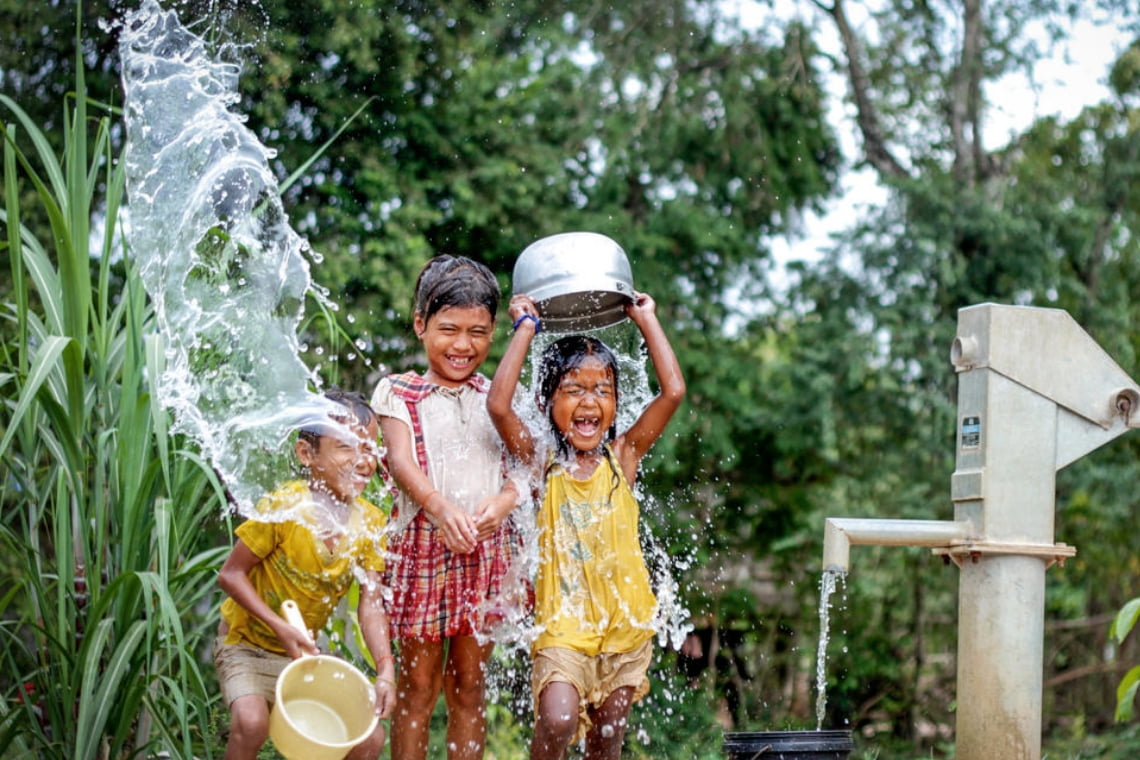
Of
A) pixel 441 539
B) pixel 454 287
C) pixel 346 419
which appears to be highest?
pixel 454 287

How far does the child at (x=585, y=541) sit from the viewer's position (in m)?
3.46

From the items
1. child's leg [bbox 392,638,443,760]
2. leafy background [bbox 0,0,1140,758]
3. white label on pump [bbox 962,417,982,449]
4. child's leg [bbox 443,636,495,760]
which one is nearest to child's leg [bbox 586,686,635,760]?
child's leg [bbox 443,636,495,760]

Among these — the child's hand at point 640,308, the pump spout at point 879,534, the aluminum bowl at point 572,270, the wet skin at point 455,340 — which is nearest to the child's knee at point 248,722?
the wet skin at point 455,340

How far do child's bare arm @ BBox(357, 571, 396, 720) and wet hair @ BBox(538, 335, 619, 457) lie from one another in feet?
2.10

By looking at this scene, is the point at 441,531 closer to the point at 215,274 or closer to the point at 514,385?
the point at 514,385

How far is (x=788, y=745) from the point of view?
11.0 feet

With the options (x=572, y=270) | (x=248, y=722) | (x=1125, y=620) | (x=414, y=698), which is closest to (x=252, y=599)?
(x=248, y=722)

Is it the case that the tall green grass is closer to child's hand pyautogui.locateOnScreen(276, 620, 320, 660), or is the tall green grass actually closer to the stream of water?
the stream of water

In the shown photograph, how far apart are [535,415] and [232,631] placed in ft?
3.17

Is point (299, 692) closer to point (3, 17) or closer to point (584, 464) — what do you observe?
point (584, 464)

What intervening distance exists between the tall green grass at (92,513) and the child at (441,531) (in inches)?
21.2

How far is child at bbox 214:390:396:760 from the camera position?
3.25 meters

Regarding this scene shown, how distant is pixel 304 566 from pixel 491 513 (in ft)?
1.56

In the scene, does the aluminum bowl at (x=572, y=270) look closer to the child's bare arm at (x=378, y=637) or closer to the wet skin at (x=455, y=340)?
the wet skin at (x=455, y=340)
